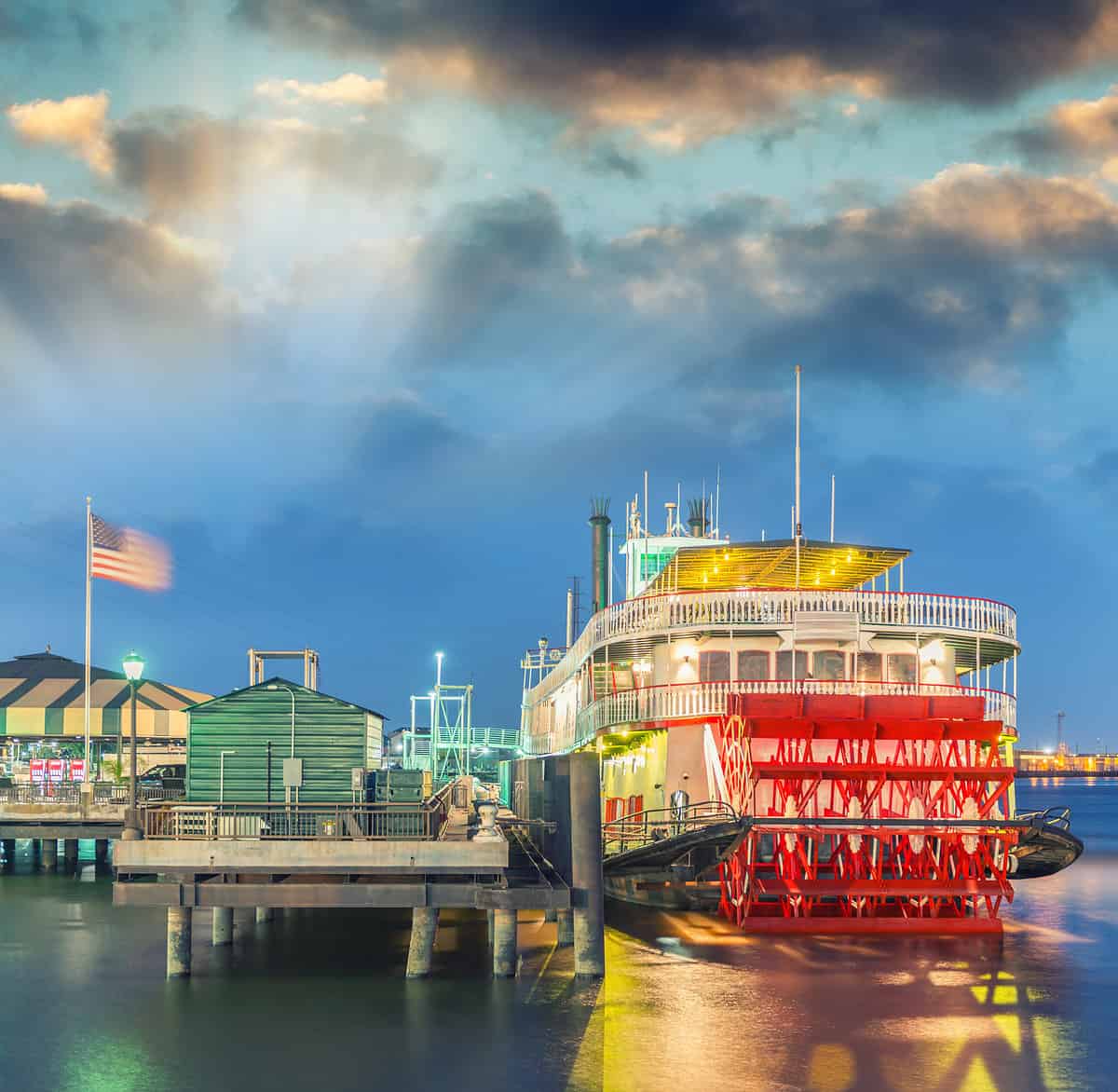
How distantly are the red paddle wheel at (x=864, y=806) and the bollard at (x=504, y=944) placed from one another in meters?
5.08

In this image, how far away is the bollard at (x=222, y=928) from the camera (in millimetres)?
22172

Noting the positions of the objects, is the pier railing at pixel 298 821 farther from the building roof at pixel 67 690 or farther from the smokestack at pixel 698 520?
the building roof at pixel 67 690

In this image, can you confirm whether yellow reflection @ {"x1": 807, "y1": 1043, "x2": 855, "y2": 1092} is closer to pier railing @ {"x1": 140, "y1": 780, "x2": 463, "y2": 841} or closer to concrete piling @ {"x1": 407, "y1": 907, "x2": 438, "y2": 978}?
pier railing @ {"x1": 140, "y1": 780, "x2": 463, "y2": 841}

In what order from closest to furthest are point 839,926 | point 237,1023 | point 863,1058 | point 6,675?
point 863,1058 < point 237,1023 < point 839,926 < point 6,675

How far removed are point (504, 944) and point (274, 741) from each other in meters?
10.6

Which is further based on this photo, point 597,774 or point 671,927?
point 671,927

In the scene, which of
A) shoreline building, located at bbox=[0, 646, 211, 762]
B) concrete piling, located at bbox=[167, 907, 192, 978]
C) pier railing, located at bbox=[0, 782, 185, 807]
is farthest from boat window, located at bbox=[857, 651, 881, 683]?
shoreline building, located at bbox=[0, 646, 211, 762]

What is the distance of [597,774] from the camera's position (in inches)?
750

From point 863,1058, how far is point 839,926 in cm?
800

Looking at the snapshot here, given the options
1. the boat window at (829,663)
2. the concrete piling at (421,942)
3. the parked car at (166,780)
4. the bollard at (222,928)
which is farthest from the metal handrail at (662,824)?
the parked car at (166,780)

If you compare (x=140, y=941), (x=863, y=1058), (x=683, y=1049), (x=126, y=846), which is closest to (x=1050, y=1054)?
(x=863, y=1058)

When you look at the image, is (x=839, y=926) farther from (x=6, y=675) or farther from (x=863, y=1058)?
(x=6, y=675)

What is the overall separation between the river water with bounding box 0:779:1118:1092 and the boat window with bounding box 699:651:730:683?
4.35 metres

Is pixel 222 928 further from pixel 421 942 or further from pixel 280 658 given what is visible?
pixel 280 658
